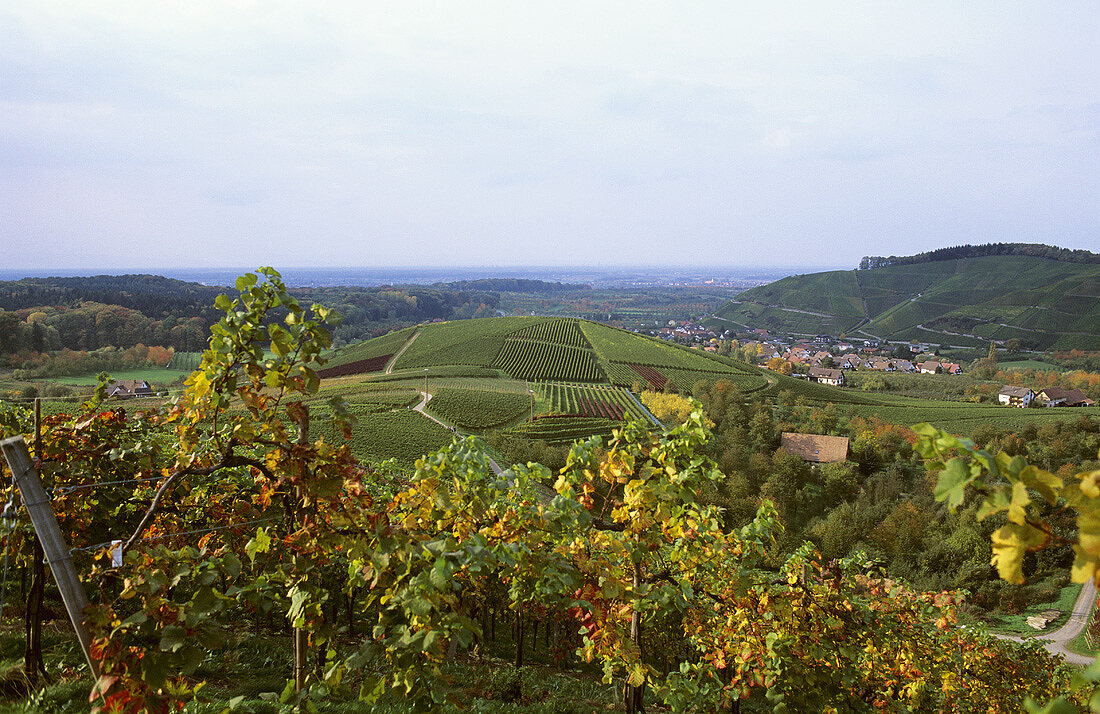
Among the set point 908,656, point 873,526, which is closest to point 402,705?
point 908,656

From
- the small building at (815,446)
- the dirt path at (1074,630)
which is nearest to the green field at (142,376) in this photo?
the small building at (815,446)

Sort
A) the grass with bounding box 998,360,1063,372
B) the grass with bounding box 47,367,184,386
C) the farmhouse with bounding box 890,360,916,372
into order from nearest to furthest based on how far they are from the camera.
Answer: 1. the grass with bounding box 47,367,184,386
2. the grass with bounding box 998,360,1063,372
3. the farmhouse with bounding box 890,360,916,372

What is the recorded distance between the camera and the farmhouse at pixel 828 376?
108 metres

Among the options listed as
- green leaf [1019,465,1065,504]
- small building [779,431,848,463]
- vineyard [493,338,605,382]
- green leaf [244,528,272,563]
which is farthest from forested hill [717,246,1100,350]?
green leaf [244,528,272,563]

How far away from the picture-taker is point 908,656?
849cm

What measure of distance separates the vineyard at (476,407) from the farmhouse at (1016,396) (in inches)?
2981

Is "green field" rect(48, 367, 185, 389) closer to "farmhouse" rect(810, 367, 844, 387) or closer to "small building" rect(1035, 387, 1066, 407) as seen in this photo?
"farmhouse" rect(810, 367, 844, 387)

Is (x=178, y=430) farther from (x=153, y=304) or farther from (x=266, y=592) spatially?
(x=153, y=304)

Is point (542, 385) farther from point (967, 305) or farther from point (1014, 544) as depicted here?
point (967, 305)

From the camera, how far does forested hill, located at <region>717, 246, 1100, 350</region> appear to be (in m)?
133

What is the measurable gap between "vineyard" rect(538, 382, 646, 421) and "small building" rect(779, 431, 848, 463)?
647 inches

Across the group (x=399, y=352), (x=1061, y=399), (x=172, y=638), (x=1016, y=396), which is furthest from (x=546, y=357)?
(x=172, y=638)

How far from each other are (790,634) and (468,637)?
5627mm

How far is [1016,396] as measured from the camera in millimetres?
82000
